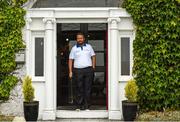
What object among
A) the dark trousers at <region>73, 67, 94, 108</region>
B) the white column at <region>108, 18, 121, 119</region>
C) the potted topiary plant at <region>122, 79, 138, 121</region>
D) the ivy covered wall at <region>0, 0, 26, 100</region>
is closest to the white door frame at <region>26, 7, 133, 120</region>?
the white column at <region>108, 18, 121, 119</region>

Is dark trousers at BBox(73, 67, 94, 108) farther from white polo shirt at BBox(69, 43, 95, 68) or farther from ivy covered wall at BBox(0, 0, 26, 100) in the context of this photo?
ivy covered wall at BBox(0, 0, 26, 100)

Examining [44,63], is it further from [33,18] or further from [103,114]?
[103,114]

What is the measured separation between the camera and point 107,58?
41.4 ft

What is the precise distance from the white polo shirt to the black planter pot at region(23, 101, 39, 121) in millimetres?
1556

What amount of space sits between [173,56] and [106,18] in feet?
6.13

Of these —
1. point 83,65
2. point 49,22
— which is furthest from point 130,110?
point 49,22

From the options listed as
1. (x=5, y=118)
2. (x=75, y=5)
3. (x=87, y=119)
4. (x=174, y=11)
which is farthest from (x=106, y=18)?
(x=5, y=118)

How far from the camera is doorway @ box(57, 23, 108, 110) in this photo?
43.1 feet

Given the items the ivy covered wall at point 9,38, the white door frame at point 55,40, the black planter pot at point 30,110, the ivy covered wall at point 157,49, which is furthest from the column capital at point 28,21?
the ivy covered wall at point 157,49

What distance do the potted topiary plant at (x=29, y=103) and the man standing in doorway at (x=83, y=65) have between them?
1.23m

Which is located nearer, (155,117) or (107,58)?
(155,117)

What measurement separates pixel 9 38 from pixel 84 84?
2.15m

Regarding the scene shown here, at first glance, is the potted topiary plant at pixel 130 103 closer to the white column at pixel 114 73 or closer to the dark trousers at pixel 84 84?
the white column at pixel 114 73

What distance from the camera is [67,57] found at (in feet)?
43.9
